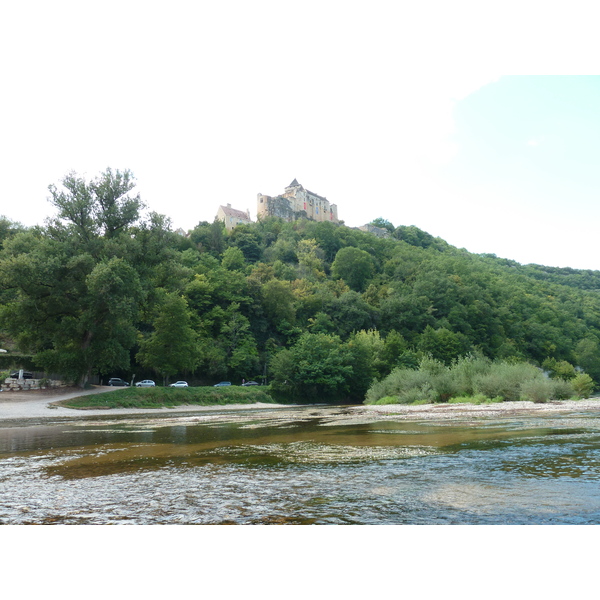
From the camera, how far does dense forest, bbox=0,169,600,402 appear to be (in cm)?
3403

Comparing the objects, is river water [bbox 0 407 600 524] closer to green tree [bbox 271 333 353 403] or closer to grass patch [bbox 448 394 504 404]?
grass patch [bbox 448 394 504 404]

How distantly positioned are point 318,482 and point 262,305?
6276 cm

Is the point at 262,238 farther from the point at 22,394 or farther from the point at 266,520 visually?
the point at 266,520

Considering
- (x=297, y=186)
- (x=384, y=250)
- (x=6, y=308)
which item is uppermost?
(x=297, y=186)

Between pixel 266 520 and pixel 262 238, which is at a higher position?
pixel 262 238

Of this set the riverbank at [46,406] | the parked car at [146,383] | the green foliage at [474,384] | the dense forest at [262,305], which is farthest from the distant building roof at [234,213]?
the green foliage at [474,384]

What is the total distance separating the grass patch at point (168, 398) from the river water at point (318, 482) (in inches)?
887

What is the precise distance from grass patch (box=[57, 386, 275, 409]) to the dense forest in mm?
3458

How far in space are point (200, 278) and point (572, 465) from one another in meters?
58.9

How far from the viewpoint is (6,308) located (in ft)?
111

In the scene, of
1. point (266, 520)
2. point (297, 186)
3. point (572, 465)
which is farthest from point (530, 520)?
point (297, 186)

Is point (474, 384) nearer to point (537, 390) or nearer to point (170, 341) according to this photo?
point (537, 390)

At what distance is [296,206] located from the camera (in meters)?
137

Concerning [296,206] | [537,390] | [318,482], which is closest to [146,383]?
[537,390]
